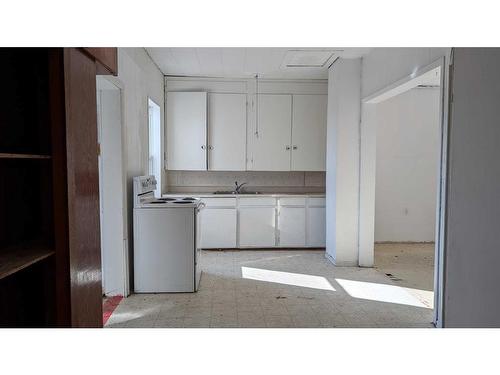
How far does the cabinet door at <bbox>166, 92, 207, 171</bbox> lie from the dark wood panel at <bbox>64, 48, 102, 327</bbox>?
4.15 m

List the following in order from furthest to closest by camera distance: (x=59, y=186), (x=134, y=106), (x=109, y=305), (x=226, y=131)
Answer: (x=226, y=131), (x=134, y=106), (x=109, y=305), (x=59, y=186)

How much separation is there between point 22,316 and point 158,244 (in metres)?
2.25

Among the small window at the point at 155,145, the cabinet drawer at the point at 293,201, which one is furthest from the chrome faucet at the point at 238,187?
the small window at the point at 155,145

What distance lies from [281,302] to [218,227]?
7.79ft

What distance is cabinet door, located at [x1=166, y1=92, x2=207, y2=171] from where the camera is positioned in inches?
240

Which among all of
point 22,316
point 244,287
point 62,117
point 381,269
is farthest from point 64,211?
point 381,269

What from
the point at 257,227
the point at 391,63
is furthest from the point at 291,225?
the point at 391,63

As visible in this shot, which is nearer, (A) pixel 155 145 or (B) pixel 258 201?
(A) pixel 155 145

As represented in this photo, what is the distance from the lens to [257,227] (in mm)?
6070

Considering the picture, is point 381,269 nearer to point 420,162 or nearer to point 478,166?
point 420,162

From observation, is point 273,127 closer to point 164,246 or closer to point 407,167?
point 407,167

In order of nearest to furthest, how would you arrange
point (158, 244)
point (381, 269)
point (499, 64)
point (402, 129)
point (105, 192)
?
1. point (499, 64)
2. point (105, 192)
3. point (158, 244)
4. point (381, 269)
5. point (402, 129)

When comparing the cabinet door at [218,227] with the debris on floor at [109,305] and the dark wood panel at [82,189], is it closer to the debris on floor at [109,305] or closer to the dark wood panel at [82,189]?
the debris on floor at [109,305]

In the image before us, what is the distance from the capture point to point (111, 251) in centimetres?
386
